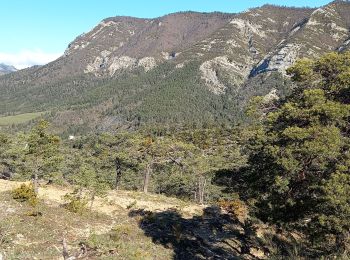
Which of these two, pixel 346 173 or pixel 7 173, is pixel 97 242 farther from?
pixel 7 173

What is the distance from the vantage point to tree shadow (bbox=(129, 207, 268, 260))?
29875 millimetres

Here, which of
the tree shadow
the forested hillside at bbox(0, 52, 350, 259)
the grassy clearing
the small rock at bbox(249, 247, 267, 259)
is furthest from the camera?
the small rock at bbox(249, 247, 267, 259)

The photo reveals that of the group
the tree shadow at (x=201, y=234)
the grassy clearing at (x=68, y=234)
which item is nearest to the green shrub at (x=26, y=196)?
the grassy clearing at (x=68, y=234)

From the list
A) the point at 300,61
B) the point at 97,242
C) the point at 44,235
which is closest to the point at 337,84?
the point at 300,61

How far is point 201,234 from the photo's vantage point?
33906 millimetres

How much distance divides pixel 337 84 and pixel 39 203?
2442cm

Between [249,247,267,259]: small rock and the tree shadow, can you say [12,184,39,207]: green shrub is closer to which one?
the tree shadow

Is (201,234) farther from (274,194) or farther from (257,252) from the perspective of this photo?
(274,194)

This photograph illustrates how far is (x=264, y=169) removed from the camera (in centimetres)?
2388

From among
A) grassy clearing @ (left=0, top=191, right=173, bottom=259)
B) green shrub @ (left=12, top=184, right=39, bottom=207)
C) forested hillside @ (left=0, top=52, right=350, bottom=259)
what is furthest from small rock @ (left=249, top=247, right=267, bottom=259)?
green shrub @ (left=12, top=184, right=39, bottom=207)

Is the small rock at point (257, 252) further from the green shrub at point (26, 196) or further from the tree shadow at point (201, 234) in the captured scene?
the green shrub at point (26, 196)

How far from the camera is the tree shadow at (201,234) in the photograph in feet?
98.0

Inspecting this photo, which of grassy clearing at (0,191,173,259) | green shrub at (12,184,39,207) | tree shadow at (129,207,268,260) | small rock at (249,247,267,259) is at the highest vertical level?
green shrub at (12,184,39,207)

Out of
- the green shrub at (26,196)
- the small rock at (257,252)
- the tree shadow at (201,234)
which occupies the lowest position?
the small rock at (257,252)
